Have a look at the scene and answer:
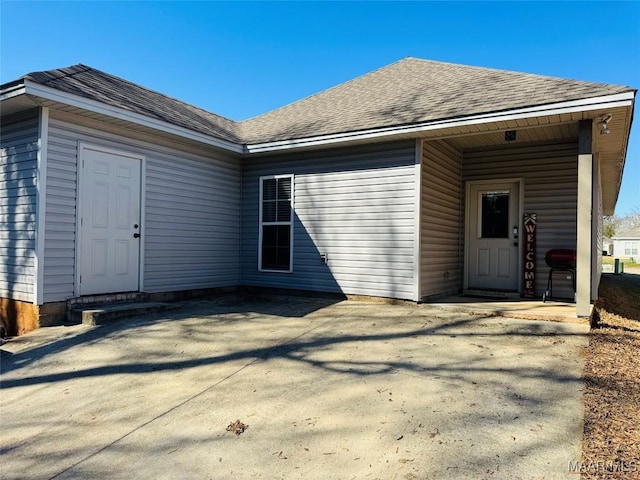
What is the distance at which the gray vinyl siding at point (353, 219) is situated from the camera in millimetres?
6840

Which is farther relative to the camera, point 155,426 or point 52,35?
point 52,35

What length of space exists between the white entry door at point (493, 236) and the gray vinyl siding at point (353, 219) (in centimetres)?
231

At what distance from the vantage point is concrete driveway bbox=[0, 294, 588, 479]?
2.45 metres

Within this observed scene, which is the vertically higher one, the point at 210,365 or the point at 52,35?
the point at 52,35

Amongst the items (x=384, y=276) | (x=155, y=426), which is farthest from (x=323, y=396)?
(x=384, y=276)

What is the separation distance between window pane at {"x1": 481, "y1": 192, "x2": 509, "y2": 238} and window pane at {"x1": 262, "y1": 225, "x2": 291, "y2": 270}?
4.05 m

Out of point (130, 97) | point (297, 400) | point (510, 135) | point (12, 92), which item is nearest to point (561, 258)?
point (510, 135)

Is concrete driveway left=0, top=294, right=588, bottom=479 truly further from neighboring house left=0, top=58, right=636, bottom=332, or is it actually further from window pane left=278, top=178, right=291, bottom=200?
window pane left=278, top=178, right=291, bottom=200

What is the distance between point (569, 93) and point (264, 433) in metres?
5.65

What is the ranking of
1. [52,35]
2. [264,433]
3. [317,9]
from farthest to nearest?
[317,9]
[52,35]
[264,433]

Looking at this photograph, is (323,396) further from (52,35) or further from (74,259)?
(52,35)

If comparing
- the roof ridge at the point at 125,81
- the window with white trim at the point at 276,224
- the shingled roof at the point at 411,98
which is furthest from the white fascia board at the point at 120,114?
the window with white trim at the point at 276,224

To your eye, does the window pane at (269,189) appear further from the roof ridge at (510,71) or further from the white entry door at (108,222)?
the roof ridge at (510,71)

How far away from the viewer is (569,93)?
5406 mm
